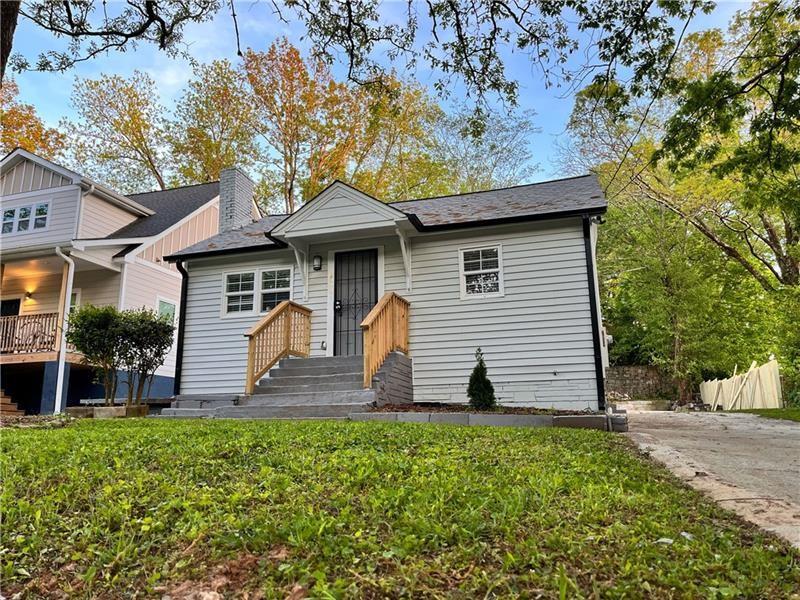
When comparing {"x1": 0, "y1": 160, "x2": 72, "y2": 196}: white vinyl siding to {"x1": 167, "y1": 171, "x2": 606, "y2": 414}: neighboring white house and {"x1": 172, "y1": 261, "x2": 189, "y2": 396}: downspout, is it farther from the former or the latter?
{"x1": 167, "y1": 171, "x2": 606, "y2": 414}: neighboring white house

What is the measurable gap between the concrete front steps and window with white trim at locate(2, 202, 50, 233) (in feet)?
29.6

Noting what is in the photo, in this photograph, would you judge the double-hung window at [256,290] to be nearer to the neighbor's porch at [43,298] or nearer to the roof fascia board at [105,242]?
the neighbor's porch at [43,298]

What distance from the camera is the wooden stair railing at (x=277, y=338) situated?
9070 millimetres

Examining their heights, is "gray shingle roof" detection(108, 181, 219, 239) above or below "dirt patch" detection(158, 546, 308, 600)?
above

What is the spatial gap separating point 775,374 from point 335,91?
1811 centimetres

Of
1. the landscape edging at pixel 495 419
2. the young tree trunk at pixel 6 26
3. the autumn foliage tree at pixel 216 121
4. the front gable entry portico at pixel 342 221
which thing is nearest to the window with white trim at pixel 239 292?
the front gable entry portico at pixel 342 221

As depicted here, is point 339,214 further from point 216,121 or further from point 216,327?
point 216,121

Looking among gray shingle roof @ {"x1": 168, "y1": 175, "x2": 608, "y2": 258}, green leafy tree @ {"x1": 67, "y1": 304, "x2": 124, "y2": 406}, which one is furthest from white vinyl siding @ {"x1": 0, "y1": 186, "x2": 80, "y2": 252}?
green leafy tree @ {"x1": 67, "y1": 304, "x2": 124, "y2": 406}

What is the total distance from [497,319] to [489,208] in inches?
95.8

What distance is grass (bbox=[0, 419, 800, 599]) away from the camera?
1.77 m

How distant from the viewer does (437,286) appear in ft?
33.2

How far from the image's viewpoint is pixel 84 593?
186 centimetres

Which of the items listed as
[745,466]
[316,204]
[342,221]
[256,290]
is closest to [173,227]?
[256,290]

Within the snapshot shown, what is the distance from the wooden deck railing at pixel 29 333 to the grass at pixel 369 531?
11.7m
